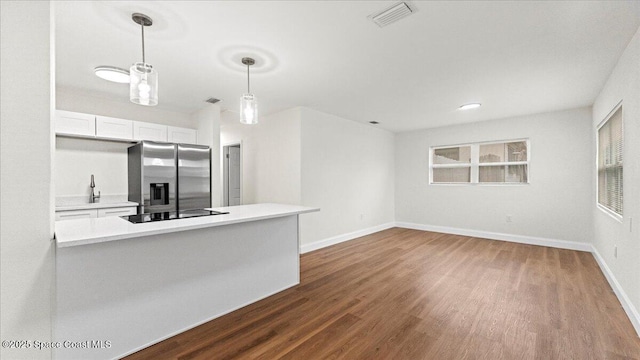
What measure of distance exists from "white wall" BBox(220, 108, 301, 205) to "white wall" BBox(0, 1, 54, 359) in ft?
10.2

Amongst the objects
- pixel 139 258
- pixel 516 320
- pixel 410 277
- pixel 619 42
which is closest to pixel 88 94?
pixel 139 258

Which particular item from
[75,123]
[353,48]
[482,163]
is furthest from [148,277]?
[482,163]

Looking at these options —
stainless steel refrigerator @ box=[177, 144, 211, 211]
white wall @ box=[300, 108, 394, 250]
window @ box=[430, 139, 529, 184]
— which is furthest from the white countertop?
window @ box=[430, 139, 529, 184]

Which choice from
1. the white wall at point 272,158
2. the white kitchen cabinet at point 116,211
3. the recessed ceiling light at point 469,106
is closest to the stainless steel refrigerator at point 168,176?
the white kitchen cabinet at point 116,211

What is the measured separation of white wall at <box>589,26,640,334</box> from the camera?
214 centimetres

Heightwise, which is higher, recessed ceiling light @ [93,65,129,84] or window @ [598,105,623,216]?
recessed ceiling light @ [93,65,129,84]

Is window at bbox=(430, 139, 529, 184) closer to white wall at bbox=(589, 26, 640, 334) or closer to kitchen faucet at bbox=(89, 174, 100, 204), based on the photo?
Result: white wall at bbox=(589, 26, 640, 334)

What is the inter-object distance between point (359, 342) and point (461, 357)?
0.72 meters

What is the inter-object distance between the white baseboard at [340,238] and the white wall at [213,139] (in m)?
1.76

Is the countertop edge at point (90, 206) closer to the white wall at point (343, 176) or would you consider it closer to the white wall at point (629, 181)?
the white wall at point (343, 176)

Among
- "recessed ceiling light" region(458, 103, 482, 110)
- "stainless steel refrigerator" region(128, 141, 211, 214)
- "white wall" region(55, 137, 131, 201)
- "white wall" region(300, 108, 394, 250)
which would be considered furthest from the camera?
"white wall" region(300, 108, 394, 250)

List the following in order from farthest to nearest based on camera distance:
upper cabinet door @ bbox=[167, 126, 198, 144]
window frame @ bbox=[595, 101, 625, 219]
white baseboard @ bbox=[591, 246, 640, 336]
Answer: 1. upper cabinet door @ bbox=[167, 126, 198, 144]
2. window frame @ bbox=[595, 101, 625, 219]
3. white baseboard @ bbox=[591, 246, 640, 336]

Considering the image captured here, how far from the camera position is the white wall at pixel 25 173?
4.43ft

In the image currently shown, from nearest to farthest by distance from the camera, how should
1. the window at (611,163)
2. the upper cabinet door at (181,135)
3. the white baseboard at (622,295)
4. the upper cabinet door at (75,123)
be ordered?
the white baseboard at (622,295)
the window at (611,163)
the upper cabinet door at (75,123)
the upper cabinet door at (181,135)
